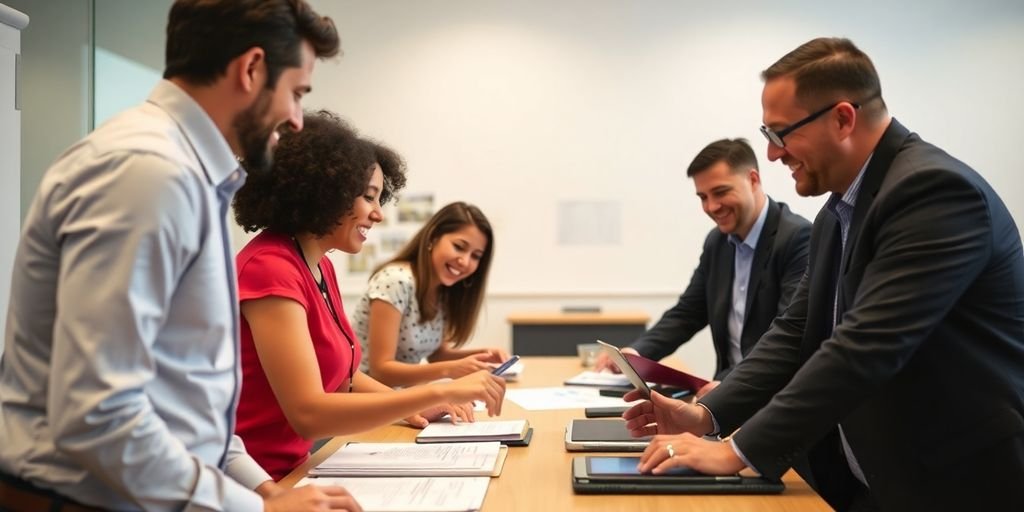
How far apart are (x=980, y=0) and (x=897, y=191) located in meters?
5.05

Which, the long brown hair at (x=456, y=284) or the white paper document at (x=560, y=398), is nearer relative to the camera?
the white paper document at (x=560, y=398)

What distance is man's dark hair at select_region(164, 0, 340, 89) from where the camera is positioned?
1076 mm

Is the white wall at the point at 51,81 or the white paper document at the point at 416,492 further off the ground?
the white wall at the point at 51,81

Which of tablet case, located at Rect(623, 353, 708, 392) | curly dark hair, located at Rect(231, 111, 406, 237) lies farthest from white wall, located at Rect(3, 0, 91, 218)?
tablet case, located at Rect(623, 353, 708, 392)

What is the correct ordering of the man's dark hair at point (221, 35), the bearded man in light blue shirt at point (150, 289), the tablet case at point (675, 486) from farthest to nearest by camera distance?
1. the tablet case at point (675, 486)
2. the man's dark hair at point (221, 35)
3. the bearded man in light blue shirt at point (150, 289)

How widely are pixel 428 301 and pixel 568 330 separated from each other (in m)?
2.25

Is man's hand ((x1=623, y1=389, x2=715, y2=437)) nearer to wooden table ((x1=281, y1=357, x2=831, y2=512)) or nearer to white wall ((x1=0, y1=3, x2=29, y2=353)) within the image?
wooden table ((x1=281, y1=357, x2=831, y2=512))

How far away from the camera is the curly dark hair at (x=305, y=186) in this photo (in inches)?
73.7

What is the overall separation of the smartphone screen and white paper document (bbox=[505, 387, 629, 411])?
68 centimetres

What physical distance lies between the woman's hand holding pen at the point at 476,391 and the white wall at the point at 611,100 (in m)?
3.99

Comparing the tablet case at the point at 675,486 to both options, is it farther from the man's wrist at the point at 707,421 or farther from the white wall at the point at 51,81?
the white wall at the point at 51,81

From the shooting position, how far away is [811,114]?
1685 millimetres

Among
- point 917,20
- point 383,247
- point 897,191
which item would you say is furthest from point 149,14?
point 917,20

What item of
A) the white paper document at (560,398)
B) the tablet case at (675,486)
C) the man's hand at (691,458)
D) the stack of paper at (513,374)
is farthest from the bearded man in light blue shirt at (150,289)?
the stack of paper at (513,374)
